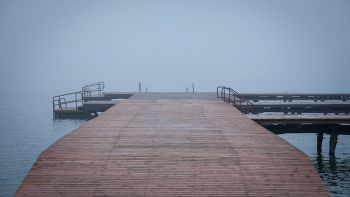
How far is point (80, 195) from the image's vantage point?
10.8 meters

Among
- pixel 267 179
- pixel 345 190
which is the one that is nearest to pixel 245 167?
pixel 267 179

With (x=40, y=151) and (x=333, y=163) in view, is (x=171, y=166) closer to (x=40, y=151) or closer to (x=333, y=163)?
(x=333, y=163)

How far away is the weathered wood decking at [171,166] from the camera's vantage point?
11094 millimetres

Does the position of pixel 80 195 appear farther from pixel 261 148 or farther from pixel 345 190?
pixel 345 190

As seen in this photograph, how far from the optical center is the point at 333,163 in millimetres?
27234

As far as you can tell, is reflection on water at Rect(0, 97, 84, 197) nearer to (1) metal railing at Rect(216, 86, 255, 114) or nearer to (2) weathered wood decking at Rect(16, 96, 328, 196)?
(2) weathered wood decking at Rect(16, 96, 328, 196)

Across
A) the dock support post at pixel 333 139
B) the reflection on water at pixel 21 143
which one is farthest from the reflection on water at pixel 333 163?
the reflection on water at pixel 21 143

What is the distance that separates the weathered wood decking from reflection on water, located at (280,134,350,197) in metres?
7.84

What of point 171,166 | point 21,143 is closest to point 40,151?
point 21,143

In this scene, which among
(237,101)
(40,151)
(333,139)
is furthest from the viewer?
(237,101)

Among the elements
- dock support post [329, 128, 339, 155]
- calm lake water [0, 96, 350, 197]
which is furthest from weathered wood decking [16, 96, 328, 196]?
dock support post [329, 128, 339, 155]

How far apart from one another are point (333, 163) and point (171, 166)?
18.8 m

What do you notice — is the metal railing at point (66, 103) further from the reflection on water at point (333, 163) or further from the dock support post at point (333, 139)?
the dock support post at point (333, 139)

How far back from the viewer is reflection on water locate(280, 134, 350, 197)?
861 inches
